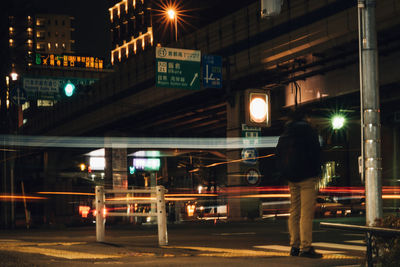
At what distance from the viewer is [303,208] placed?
7.73 m

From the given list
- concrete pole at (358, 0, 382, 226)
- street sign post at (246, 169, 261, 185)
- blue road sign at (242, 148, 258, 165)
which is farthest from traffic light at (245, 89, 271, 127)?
street sign post at (246, 169, 261, 185)

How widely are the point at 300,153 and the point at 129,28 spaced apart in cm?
11266

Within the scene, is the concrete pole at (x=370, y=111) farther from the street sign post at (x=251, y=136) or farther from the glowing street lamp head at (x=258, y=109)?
the street sign post at (x=251, y=136)

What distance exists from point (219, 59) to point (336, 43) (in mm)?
5707

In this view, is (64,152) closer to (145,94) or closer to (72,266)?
(145,94)

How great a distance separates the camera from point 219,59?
99.5 feet

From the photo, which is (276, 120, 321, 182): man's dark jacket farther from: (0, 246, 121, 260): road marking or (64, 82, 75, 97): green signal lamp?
(64, 82, 75, 97): green signal lamp

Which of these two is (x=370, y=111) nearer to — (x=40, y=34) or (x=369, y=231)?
(x=369, y=231)

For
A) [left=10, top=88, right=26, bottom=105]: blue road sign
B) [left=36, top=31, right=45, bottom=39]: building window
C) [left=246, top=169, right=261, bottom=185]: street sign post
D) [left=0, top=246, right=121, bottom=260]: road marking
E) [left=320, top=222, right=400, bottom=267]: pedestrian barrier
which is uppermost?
[left=36, top=31, right=45, bottom=39]: building window

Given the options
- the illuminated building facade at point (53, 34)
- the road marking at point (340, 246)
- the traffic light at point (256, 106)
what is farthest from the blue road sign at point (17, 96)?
the illuminated building facade at point (53, 34)

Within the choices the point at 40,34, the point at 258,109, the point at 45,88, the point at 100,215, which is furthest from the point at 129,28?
the point at 100,215

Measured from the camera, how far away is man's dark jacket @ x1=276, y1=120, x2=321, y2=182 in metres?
7.67

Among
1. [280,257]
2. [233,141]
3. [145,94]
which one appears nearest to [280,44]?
[233,141]

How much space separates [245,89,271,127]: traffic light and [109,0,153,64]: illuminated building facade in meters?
94.8
